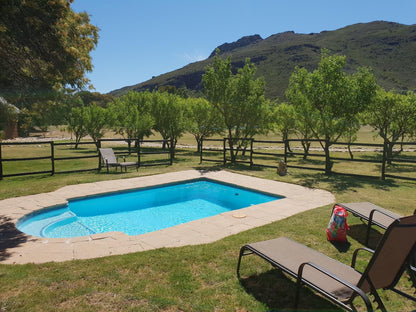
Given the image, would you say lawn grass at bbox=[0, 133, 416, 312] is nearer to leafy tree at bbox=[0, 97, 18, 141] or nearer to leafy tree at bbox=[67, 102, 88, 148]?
leafy tree at bbox=[0, 97, 18, 141]

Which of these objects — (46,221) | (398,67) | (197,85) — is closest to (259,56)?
(197,85)

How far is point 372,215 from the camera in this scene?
501 cm

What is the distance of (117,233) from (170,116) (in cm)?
1861

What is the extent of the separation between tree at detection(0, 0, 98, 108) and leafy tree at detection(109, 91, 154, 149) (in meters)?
17.7

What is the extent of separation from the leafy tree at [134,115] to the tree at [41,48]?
17.7 meters

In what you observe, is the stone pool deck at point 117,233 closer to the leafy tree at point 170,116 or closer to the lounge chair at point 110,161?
the lounge chair at point 110,161

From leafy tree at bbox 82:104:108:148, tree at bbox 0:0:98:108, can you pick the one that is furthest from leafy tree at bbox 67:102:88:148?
tree at bbox 0:0:98:108

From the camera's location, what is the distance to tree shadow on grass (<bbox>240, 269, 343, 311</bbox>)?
328cm

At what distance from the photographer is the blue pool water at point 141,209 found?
7.33m

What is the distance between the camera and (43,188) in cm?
965

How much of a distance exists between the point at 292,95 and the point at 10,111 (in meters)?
11.9

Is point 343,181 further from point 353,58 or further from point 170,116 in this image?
point 353,58

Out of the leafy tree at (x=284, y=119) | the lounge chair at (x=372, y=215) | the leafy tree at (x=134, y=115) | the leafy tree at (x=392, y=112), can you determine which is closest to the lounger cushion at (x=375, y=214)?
the lounge chair at (x=372, y=215)

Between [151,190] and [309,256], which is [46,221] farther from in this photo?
[309,256]
